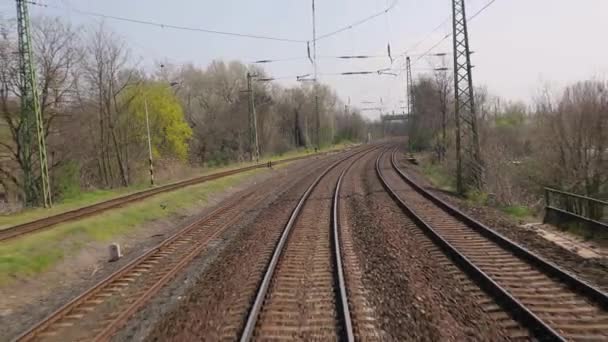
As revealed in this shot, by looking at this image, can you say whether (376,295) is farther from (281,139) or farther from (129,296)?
(281,139)

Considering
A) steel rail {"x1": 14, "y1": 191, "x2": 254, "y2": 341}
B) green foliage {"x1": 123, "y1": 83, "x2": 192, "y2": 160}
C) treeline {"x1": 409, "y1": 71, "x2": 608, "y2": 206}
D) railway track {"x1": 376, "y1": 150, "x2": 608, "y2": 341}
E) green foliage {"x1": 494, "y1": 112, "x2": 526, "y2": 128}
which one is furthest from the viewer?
green foliage {"x1": 494, "y1": 112, "x2": 526, "y2": 128}

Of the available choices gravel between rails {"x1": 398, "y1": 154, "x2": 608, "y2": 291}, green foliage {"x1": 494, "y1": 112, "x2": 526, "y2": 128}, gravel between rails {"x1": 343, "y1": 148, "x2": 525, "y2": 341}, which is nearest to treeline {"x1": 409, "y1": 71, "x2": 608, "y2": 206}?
gravel between rails {"x1": 398, "y1": 154, "x2": 608, "y2": 291}

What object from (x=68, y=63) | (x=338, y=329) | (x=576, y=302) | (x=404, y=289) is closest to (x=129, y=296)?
(x=338, y=329)

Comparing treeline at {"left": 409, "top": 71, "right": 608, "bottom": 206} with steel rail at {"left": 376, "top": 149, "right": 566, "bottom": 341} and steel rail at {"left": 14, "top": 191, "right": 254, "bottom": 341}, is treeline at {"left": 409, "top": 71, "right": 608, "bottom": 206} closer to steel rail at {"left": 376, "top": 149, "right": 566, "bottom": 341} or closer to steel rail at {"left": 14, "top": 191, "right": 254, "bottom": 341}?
steel rail at {"left": 376, "top": 149, "right": 566, "bottom": 341}

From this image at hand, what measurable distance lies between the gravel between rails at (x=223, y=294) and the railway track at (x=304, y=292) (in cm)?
28

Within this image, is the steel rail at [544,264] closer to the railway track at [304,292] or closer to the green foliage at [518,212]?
the green foliage at [518,212]

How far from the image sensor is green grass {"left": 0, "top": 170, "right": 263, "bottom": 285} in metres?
10.9

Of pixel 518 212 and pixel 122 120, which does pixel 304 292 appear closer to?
pixel 518 212

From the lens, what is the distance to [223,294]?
27.7 ft

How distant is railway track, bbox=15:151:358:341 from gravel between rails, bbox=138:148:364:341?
67 cm

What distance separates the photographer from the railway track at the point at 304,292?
21.5 feet

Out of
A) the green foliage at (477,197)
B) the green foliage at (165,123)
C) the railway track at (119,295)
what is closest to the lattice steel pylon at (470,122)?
the green foliage at (477,197)

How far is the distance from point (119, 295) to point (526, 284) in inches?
288

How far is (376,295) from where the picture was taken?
26.0 ft
